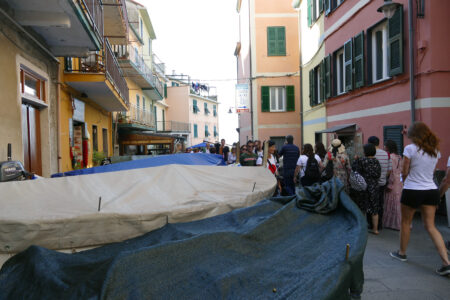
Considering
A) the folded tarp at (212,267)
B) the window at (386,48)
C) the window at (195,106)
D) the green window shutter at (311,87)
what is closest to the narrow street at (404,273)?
the folded tarp at (212,267)

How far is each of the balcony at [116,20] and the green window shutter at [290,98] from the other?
31.5 feet

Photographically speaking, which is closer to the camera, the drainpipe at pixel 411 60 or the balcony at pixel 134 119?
the drainpipe at pixel 411 60

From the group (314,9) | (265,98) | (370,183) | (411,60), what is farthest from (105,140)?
(370,183)

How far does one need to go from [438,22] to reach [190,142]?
131 feet

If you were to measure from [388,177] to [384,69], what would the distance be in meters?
4.52

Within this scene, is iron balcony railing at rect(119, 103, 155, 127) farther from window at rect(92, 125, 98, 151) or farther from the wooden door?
the wooden door

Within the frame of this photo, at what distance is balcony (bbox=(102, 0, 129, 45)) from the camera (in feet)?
41.1

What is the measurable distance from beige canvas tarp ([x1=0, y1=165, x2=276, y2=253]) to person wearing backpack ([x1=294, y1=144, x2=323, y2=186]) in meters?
3.54

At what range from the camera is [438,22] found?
785 centimetres

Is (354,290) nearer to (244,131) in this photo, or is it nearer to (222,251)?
(222,251)

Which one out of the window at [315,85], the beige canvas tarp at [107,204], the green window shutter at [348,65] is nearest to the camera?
the beige canvas tarp at [107,204]

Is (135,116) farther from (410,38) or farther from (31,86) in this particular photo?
(410,38)

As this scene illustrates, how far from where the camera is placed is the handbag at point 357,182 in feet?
20.4

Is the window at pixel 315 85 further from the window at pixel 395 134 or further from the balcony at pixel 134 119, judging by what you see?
the balcony at pixel 134 119
